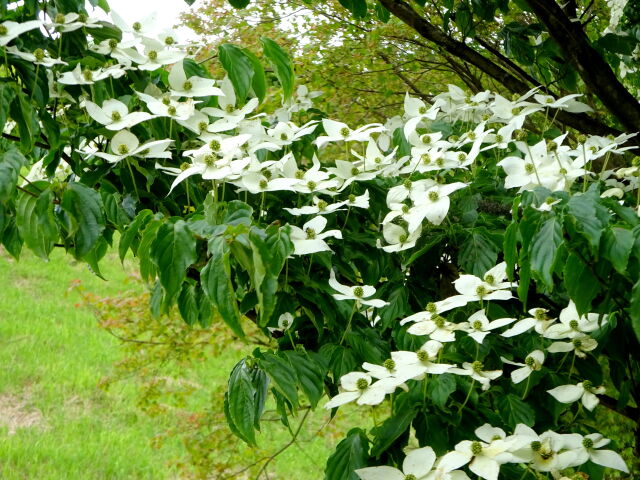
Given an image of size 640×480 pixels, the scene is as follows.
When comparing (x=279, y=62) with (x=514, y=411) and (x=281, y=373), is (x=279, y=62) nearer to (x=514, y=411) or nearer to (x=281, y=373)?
(x=281, y=373)

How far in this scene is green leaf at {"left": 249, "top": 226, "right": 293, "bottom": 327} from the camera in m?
1.03

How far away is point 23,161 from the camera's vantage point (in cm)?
116

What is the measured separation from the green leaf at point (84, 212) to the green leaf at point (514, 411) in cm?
69

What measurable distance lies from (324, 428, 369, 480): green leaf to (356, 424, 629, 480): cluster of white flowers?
0.27 feet

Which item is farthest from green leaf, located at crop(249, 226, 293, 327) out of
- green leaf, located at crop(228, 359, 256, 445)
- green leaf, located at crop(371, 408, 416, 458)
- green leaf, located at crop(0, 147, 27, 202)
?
green leaf, located at crop(0, 147, 27, 202)

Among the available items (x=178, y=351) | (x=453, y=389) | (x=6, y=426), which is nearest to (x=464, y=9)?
(x=453, y=389)

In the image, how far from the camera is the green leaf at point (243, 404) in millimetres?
1143

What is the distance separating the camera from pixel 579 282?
1.07 meters

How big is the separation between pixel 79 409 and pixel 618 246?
154 inches

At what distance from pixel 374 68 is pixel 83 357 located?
271 centimetres

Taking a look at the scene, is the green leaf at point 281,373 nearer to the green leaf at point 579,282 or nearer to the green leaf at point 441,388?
the green leaf at point 441,388

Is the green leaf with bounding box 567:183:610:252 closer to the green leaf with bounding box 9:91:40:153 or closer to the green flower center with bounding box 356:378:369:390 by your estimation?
the green flower center with bounding box 356:378:369:390

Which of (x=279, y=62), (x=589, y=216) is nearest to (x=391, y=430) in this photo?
(x=589, y=216)

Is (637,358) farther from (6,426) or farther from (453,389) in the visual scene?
(6,426)
